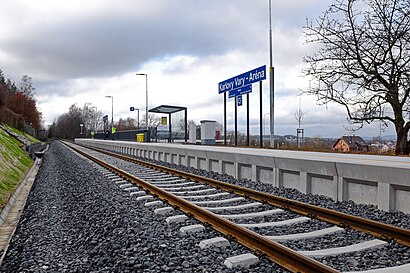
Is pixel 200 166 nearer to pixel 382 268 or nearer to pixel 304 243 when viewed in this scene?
pixel 304 243

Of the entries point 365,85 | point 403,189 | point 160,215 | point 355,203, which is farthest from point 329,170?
point 365,85

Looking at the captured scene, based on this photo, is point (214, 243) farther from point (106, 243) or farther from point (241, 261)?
point (106, 243)

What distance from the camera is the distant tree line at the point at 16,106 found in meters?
52.1

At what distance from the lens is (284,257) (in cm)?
473

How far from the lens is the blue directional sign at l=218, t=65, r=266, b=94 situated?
937 inches

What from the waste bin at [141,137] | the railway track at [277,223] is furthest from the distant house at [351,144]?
the waste bin at [141,137]

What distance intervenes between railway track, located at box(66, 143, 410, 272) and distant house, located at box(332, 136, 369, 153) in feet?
45.6

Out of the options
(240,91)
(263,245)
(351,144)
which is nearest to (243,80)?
(240,91)

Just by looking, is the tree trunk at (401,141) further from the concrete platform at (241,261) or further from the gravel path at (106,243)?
the concrete platform at (241,261)

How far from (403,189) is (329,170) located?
6.13 ft

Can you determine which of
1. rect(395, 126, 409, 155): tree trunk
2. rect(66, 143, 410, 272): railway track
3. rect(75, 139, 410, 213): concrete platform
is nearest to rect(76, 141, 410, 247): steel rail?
rect(66, 143, 410, 272): railway track

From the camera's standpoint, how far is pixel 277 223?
675 centimetres

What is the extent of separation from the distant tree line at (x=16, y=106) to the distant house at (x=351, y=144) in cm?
3926

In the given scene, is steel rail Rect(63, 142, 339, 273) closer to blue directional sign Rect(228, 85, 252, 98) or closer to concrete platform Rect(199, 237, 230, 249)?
concrete platform Rect(199, 237, 230, 249)
